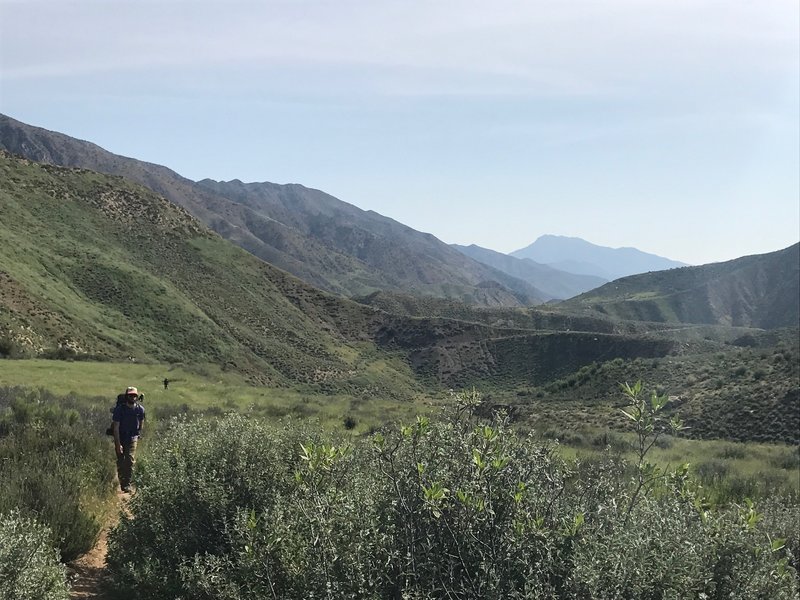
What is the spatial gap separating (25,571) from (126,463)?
5.12m

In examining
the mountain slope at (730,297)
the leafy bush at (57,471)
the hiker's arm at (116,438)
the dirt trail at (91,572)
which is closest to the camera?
the dirt trail at (91,572)

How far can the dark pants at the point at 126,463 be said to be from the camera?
8.74 meters

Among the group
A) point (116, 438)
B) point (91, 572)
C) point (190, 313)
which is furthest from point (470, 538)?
point (190, 313)

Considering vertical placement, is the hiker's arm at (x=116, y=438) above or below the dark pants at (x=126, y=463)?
above

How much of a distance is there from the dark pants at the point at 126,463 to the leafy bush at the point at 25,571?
459cm

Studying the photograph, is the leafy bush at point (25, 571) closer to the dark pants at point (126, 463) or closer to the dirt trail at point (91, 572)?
the dirt trail at point (91, 572)

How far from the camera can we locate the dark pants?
8742mm

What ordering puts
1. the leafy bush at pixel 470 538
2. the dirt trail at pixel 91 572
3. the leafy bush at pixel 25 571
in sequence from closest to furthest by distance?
the leafy bush at pixel 470 538 → the leafy bush at pixel 25 571 → the dirt trail at pixel 91 572

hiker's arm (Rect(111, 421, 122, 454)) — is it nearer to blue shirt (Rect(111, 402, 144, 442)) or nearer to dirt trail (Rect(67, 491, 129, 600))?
blue shirt (Rect(111, 402, 144, 442))

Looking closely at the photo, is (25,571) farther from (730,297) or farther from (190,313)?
(730,297)

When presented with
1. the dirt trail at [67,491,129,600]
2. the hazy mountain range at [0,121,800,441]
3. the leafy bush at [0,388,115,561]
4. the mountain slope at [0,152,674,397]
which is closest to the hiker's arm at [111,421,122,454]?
the leafy bush at [0,388,115,561]

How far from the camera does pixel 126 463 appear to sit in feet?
28.9


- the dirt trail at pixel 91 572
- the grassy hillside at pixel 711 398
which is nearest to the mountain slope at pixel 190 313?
the grassy hillside at pixel 711 398

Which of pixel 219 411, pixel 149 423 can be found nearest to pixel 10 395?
pixel 149 423
